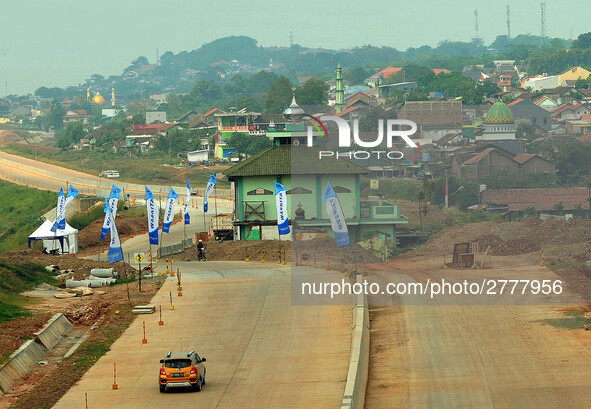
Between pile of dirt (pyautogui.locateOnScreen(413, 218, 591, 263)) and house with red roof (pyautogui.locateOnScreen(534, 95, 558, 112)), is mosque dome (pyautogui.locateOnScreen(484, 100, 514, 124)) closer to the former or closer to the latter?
house with red roof (pyautogui.locateOnScreen(534, 95, 558, 112))

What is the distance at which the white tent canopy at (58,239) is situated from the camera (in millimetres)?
63719

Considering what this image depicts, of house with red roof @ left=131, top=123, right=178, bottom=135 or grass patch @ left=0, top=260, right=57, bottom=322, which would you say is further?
house with red roof @ left=131, top=123, right=178, bottom=135

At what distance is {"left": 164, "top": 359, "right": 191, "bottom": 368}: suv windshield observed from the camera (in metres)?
30.4

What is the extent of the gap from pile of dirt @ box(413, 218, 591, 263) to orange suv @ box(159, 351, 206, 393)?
2493 centimetres

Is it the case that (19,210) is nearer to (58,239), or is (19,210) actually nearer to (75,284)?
(58,239)

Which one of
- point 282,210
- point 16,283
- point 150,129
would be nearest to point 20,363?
point 16,283

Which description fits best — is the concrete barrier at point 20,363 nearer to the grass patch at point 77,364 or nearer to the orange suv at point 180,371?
the grass patch at point 77,364

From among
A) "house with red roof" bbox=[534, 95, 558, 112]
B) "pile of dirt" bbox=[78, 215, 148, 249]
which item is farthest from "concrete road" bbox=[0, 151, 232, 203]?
"house with red roof" bbox=[534, 95, 558, 112]

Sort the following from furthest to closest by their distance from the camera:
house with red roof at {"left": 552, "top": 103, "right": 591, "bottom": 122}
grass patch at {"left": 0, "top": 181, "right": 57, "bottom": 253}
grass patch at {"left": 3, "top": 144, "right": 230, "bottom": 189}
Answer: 1. house with red roof at {"left": 552, "top": 103, "right": 591, "bottom": 122}
2. grass patch at {"left": 3, "top": 144, "right": 230, "bottom": 189}
3. grass patch at {"left": 0, "top": 181, "right": 57, "bottom": 253}

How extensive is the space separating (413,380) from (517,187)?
37.1m

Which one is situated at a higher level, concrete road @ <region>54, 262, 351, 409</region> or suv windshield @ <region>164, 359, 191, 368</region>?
suv windshield @ <region>164, 359, 191, 368</region>

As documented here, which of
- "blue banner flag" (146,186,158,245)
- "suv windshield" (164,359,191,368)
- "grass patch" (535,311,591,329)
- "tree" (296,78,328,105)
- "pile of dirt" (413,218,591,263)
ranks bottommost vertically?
"grass patch" (535,311,591,329)

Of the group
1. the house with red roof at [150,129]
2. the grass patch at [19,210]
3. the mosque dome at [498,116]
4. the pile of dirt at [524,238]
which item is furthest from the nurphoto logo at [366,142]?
the house with red roof at [150,129]

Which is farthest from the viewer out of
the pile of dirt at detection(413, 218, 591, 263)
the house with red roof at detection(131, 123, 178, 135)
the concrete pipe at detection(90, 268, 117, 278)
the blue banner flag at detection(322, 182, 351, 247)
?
the house with red roof at detection(131, 123, 178, 135)
